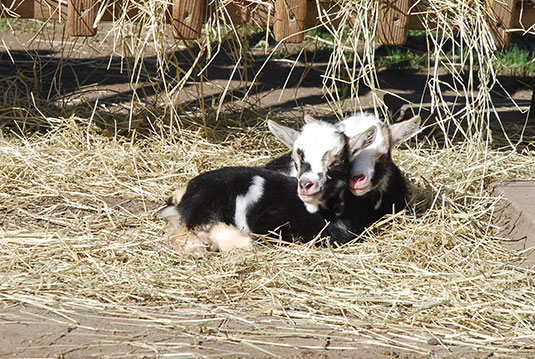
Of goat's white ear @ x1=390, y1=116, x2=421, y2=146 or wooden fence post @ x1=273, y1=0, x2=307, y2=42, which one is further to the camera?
wooden fence post @ x1=273, y1=0, x2=307, y2=42

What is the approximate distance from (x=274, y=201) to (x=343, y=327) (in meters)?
1.07

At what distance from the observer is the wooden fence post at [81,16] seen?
4.87 meters

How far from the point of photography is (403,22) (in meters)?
4.91

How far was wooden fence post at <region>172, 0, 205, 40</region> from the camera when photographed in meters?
4.83

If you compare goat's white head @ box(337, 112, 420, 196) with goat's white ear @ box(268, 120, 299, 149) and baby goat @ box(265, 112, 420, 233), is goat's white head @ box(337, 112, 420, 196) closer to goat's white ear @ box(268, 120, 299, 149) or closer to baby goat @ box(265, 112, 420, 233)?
baby goat @ box(265, 112, 420, 233)

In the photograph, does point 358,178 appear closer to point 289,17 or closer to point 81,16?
point 289,17

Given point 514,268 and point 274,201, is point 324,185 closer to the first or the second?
point 274,201

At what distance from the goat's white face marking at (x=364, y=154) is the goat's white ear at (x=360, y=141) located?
2.4 inches

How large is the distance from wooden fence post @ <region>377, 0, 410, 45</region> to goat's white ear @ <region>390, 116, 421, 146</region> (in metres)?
0.84

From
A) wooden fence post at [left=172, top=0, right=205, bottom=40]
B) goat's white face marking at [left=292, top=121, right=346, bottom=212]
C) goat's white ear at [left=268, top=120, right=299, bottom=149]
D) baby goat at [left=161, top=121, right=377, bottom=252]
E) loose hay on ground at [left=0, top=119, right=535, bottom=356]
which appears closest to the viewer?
loose hay on ground at [left=0, top=119, right=535, bottom=356]

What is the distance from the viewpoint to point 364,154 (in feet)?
13.7

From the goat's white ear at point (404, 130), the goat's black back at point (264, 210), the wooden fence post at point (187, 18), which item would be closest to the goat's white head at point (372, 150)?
the goat's white ear at point (404, 130)

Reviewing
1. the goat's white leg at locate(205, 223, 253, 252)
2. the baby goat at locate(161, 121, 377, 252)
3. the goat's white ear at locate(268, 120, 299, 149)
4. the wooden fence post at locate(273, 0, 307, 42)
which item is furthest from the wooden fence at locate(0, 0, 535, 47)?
the goat's white leg at locate(205, 223, 253, 252)

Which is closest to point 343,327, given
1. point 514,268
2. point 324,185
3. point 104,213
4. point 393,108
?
point 324,185
